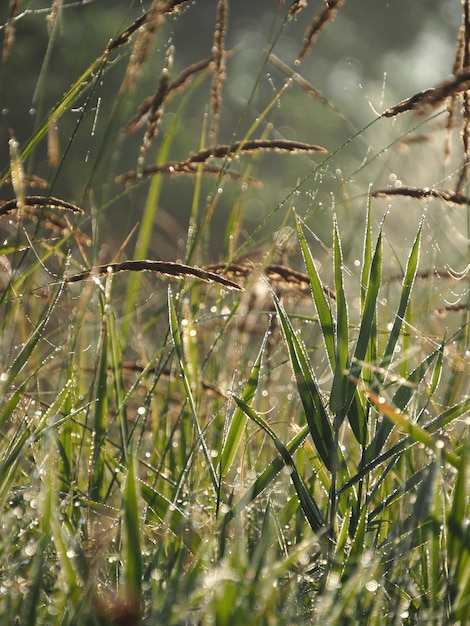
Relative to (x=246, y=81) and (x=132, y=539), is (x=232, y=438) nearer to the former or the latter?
(x=132, y=539)

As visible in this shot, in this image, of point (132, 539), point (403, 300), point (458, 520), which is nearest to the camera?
point (132, 539)

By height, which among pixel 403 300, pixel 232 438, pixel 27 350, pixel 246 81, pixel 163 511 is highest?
pixel 246 81

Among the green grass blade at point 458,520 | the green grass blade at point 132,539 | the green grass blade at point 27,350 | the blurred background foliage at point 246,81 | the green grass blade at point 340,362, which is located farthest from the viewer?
the blurred background foliage at point 246,81

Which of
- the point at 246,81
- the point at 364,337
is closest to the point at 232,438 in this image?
the point at 364,337

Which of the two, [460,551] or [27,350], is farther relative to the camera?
[27,350]

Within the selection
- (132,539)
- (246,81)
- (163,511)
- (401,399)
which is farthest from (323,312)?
(246,81)

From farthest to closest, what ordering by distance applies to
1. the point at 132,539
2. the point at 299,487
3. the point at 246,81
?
1. the point at 246,81
2. the point at 299,487
3. the point at 132,539

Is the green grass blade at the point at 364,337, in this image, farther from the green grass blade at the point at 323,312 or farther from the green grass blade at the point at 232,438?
the green grass blade at the point at 232,438

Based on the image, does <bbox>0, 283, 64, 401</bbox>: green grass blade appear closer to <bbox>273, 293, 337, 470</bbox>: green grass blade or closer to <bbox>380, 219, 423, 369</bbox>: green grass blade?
<bbox>273, 293, 337, 470</bbox>: green grass blade

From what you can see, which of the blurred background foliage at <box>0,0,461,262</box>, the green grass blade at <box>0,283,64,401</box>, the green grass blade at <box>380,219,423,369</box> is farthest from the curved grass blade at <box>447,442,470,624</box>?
the blurred background foliage at <box>0,0,461,262</box>

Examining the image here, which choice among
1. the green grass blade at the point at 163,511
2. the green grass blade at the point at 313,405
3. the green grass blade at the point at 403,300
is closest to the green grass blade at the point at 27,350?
the green grass blade at the point at 163,511

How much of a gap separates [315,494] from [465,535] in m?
0.70

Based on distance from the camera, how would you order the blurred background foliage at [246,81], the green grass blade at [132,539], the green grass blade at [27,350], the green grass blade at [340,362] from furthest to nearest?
the blurred background foliage at [246,81] → the green grass blade at [27,350] → the green grass blade at [340,362] → the green grass blade at [132,539]

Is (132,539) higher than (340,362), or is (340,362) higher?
(340,362)
